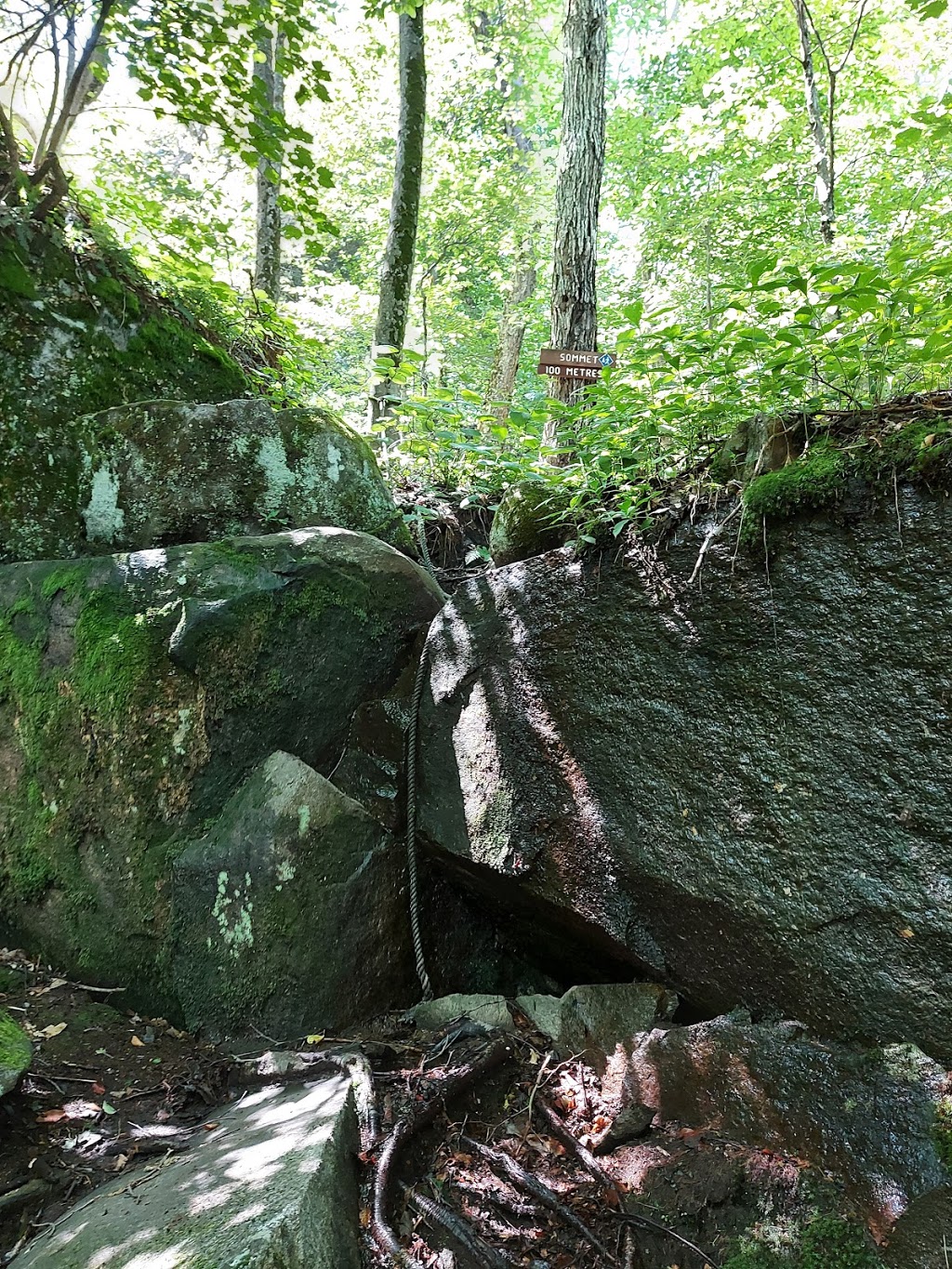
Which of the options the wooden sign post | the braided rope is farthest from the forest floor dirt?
the wooden sign post

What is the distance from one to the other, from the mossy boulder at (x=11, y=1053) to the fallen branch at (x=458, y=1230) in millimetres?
1523

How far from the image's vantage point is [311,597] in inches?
145

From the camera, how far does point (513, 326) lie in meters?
14.6

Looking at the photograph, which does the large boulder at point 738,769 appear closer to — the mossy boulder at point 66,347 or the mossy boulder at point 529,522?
the mossy boulder at point 529,522

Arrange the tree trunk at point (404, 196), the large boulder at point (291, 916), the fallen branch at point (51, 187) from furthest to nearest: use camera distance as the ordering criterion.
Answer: the tree trunk at point (404, 196), the fallen branch at point (51, 187), the large boulder at point (291, 916)

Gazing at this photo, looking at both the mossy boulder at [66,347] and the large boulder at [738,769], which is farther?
the mossy boulder at [66,347]

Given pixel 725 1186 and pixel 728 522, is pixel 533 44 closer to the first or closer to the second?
pixel 728 522

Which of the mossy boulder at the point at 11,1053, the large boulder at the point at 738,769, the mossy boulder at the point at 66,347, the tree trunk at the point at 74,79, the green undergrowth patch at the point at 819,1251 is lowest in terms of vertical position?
the mossy boulder at the point at 11,1053

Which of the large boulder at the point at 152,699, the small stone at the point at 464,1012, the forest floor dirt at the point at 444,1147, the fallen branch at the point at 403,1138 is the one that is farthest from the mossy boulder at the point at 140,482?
the fallen branch at the point at 403,1138

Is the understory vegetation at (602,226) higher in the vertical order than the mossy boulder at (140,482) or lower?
higher

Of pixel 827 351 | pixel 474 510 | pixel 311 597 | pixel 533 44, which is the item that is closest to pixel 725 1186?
pixel 827 351

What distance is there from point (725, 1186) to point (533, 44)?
22.5 meters

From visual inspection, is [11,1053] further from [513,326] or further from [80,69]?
[513,326]

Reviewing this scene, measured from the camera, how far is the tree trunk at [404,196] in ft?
24.9
